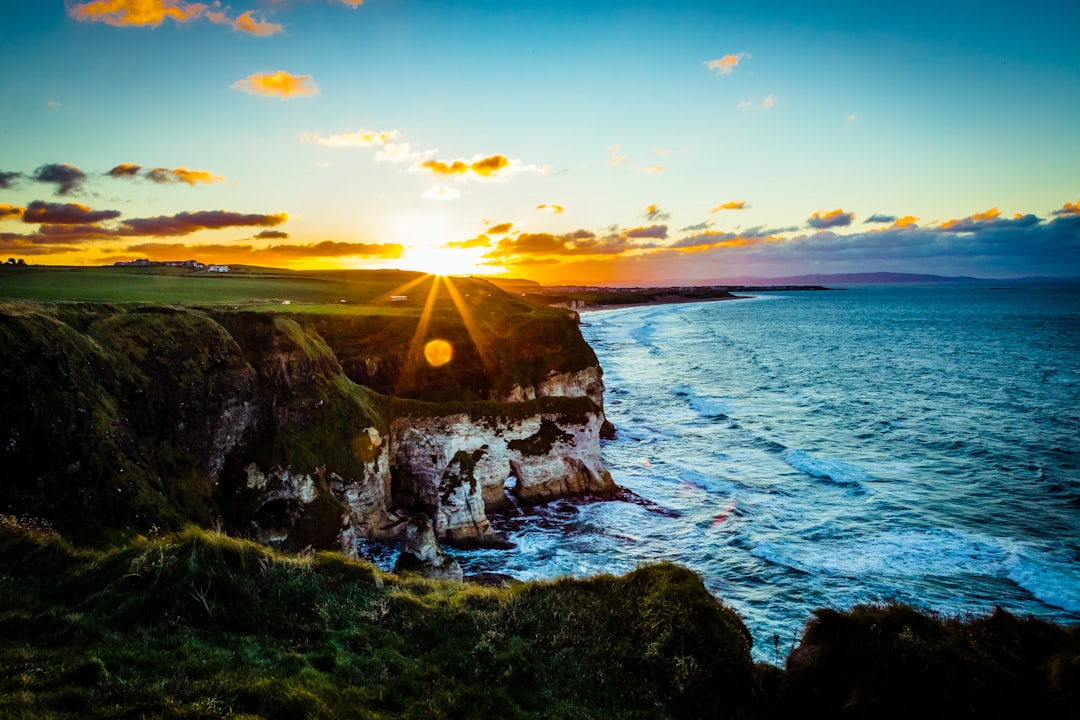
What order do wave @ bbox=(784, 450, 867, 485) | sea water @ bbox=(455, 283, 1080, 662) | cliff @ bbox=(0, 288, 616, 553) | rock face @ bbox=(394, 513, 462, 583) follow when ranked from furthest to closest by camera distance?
wave @ bbox=(784, 450, 867, 485)
sea water @ bbox=(455, 283, 1080, 662)
rock face @ bbox=(394, 513, 462, 583)
cliff @ bbox=(0, 288, 616, 553)

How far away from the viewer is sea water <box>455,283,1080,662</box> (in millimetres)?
21797

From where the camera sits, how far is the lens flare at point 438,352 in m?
35.8

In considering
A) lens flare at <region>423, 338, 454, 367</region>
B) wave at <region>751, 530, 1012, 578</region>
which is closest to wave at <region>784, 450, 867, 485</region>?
wave at <region>751, 530, 1012, 578</region>

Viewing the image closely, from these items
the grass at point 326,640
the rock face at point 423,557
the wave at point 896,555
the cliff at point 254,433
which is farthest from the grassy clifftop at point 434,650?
the wave at point 896,555

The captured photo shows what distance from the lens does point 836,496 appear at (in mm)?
31375

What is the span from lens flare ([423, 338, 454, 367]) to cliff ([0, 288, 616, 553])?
66cm

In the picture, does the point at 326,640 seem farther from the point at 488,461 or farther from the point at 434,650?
the point at 488,461

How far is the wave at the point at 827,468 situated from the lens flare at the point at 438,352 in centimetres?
2395

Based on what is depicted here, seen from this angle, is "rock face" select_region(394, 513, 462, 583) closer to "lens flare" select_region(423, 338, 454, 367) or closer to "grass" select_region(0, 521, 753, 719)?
"grass" select_region(0, 521, 753, 719)

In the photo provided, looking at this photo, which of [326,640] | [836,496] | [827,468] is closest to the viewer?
[326,640]

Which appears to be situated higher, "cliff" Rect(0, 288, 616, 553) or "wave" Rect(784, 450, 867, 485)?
"cliff" Rect(0, 288, 616, 553)

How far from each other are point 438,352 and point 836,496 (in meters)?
25.5

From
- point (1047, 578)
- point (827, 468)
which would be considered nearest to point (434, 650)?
point (1047, 578)

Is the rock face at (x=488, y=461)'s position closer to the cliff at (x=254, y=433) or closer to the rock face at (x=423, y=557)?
the cliff at (x=254, y=433)
